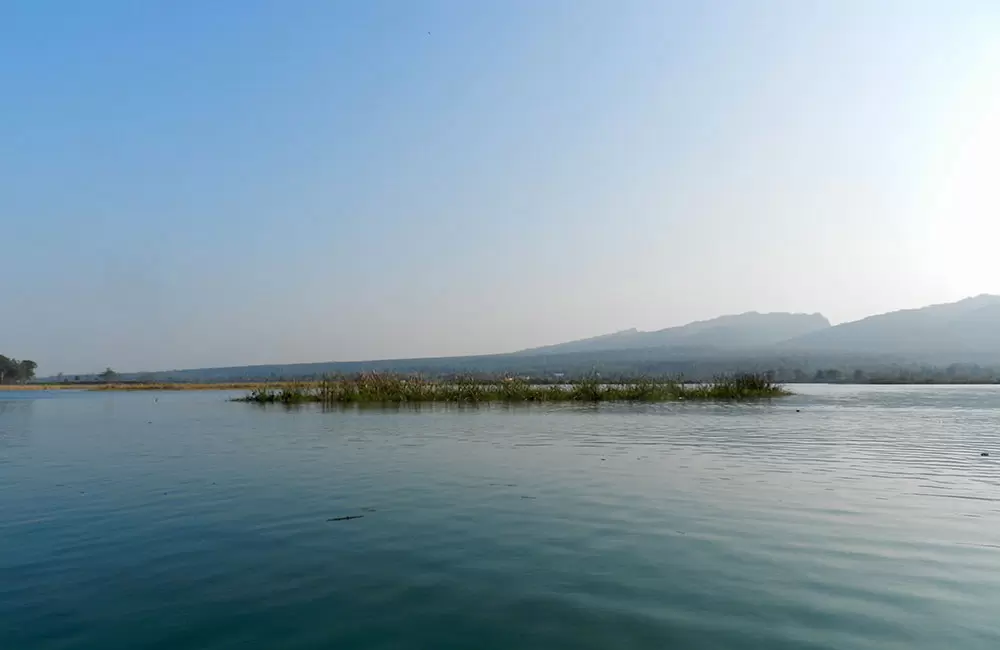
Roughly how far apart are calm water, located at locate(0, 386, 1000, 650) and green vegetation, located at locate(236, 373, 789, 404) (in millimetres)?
22929

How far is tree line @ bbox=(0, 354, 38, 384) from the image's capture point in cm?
13538

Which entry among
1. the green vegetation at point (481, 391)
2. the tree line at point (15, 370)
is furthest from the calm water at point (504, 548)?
the tree line at point (15, 370)

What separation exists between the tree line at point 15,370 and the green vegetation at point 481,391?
125 meters

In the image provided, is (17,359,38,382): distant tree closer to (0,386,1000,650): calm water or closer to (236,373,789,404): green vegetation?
(236,373,789,404): green vegetation

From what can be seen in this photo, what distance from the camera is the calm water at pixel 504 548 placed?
5.59m

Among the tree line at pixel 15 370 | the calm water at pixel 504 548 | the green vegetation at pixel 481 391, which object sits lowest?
the calm water at pixel 504 548

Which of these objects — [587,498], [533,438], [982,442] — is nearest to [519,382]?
[533,438]

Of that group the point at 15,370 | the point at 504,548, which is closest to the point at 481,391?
the point at 504,548

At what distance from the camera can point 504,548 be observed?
819 centimetres

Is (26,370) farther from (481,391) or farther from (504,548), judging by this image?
(504,548)

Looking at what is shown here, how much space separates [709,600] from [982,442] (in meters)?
18.5

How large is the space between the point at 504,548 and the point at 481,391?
34.3m

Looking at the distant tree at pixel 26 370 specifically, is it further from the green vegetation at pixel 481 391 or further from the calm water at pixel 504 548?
the calm water at pixel 504 548

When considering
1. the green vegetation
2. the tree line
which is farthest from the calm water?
the tree line
